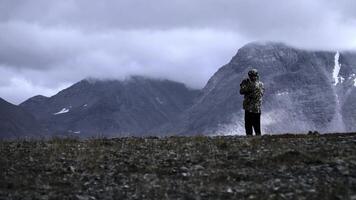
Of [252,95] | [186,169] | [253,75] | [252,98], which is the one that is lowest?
[186,169]

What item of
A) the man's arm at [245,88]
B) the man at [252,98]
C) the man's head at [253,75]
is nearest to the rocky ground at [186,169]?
the man at [252,98]

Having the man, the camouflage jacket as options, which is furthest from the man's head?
the camouflage jacket

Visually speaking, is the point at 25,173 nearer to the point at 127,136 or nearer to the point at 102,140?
the point at 102,140

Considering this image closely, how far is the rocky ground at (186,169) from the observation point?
17.1 metres

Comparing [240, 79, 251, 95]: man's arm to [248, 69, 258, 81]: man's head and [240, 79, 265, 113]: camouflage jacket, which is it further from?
[248, 69, 258, 81]: man's head

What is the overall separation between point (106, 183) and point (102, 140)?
722cm

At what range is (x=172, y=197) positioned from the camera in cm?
1673

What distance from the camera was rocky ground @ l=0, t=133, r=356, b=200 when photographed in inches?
674

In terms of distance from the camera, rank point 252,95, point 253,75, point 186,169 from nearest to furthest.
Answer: point 186,169
point 253,75
point 252,95

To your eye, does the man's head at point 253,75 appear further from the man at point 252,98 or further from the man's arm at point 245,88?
the man's arm at point 245,88

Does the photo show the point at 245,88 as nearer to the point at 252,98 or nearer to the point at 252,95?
the point at 252,95

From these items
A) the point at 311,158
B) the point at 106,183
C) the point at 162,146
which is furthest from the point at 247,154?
the point at 106,183

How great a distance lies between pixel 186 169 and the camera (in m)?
19.4

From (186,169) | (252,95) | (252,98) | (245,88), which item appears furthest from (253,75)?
(186,169)
